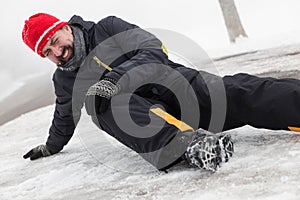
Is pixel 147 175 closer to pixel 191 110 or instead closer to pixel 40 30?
pixel 191 110

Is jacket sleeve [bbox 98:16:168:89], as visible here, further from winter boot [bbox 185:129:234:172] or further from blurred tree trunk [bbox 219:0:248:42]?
blurred tree trunk [bbox 219:0:248:42]

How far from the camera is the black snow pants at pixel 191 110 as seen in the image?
2.08 metres

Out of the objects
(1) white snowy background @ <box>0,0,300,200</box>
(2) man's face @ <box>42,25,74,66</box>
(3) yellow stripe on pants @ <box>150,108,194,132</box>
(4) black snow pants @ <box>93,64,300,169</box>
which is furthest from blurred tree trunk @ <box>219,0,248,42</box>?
(3) yellow stripe on pants @ <box>150,108,194,132</box>

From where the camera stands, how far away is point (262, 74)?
4.50 m

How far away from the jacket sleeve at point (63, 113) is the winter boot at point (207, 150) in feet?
3.36

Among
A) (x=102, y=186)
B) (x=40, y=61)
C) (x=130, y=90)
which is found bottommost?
(x=40, y=61)

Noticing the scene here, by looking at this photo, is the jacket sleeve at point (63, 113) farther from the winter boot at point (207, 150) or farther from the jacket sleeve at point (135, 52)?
the winter boot at point (207, 150)

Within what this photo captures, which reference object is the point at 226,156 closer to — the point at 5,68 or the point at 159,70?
the point at 159,70

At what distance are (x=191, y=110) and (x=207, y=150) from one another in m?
0.46

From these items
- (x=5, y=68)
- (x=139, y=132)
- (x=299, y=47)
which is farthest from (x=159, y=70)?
(x=5, y=68)

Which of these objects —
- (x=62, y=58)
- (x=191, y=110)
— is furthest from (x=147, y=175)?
(x=62, y=58)

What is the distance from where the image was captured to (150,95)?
2479mm

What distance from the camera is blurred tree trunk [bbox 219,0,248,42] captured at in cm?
887

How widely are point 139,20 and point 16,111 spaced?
1161 cm
